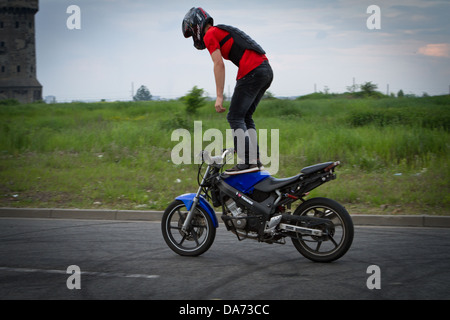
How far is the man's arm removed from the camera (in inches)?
215

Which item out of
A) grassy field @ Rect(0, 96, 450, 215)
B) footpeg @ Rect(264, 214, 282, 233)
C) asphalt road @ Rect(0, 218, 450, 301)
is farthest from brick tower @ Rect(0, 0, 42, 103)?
footpeg @ Rect(264, 214, 282, 233)

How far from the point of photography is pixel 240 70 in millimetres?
5551

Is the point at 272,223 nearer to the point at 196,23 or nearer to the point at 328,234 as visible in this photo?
the point at 328,234

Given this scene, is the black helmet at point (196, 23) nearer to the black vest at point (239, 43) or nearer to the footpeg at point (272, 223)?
the black vest at point (239, 43)

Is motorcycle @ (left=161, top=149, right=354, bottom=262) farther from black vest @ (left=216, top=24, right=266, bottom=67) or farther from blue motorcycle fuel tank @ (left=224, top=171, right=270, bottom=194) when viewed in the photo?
black vest @ (left=216, top=24, right=266, bottom=67)

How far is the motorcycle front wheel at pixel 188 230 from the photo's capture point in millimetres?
5695

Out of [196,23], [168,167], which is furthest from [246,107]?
[168,167]

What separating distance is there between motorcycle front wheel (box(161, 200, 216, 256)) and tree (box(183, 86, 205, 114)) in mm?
21176

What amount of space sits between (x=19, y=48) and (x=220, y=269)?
8994 cm

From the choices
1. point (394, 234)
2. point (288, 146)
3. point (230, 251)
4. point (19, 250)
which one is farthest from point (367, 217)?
point (288, 146)

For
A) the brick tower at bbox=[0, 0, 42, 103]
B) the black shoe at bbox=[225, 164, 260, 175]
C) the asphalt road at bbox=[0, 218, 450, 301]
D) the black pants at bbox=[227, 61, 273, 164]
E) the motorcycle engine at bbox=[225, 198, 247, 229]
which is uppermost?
the brick tower at bbox=[0, 0, 42, 103]

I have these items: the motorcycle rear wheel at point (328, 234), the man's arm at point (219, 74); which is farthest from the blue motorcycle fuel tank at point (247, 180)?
the man's arm at point (219, 74)

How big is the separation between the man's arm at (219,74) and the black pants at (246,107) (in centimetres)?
17
